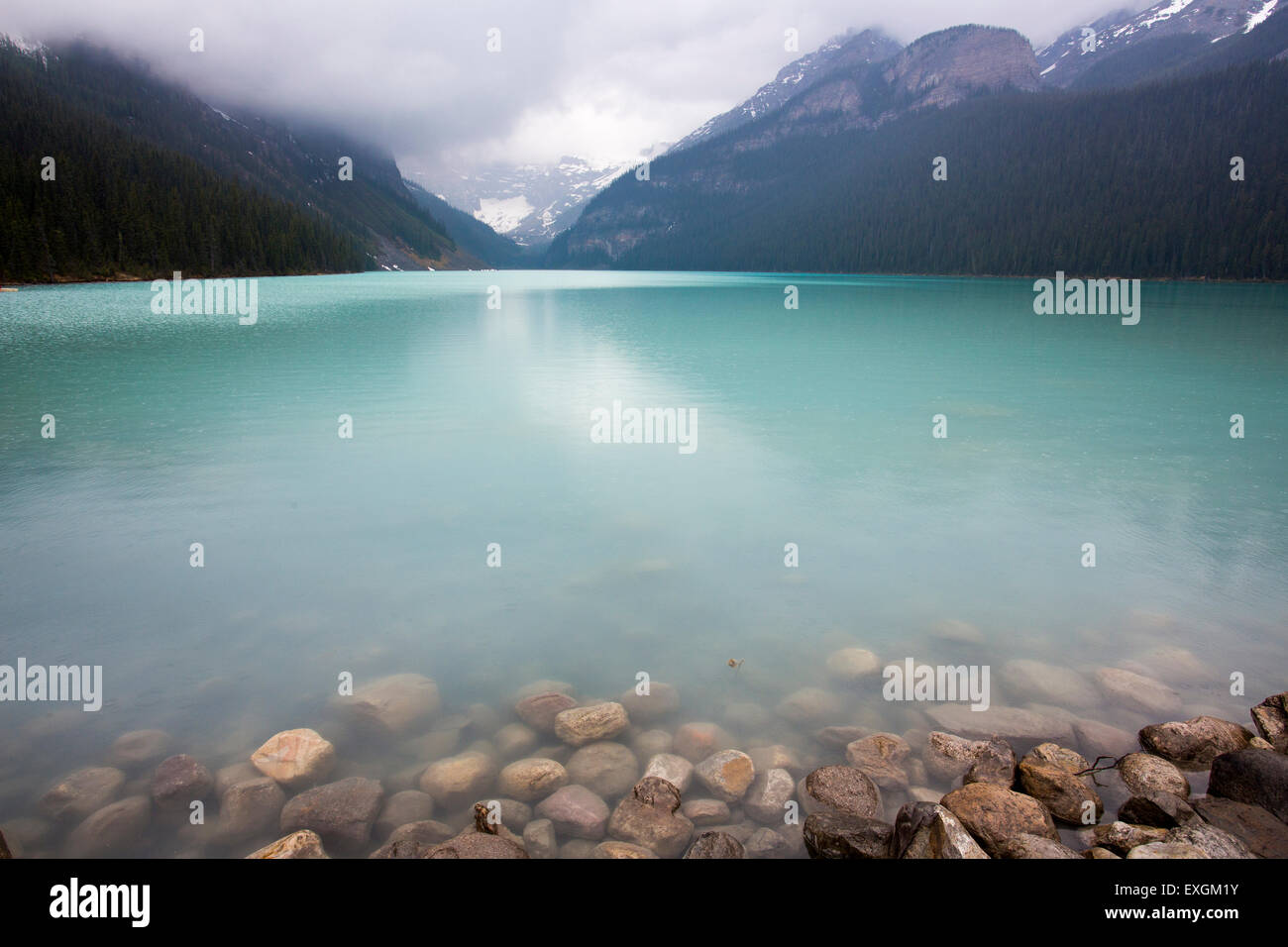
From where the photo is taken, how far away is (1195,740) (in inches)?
253

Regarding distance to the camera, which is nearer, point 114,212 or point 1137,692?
point 1137,692

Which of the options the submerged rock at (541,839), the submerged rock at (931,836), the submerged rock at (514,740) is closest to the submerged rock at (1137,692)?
the submerged rock at (931,836)

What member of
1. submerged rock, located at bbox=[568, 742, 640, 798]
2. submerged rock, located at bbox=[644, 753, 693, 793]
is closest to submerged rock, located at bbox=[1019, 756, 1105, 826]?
submerged rock, located at bbox=[644, 753, 693, 793]

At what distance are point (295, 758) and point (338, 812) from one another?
90 centimetres

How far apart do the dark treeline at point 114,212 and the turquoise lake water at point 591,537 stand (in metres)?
85.6

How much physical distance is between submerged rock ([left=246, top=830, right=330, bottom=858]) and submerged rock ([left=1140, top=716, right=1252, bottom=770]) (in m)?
7.46

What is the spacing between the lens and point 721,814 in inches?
228

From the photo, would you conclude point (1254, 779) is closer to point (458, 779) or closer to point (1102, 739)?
point (1102, 739)

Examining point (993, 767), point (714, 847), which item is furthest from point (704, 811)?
point (993, 767)

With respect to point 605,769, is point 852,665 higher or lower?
higher

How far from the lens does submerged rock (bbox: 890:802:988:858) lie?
4715 mm

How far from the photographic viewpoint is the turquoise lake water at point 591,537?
7.95m

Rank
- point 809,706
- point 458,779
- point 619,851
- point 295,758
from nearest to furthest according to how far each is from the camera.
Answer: point 619,851, point 458,779, point 295,758, point 809,706
